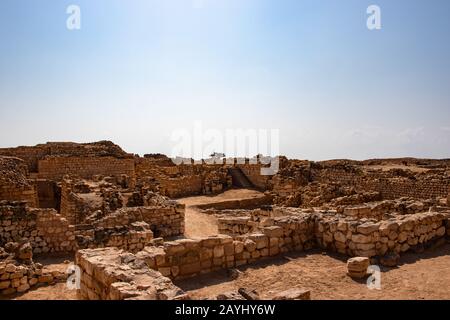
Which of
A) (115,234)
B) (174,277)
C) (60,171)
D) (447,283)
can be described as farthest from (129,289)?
(60,171)

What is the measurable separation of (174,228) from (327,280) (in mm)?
7740

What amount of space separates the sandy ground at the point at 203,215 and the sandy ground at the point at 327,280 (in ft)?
22.1

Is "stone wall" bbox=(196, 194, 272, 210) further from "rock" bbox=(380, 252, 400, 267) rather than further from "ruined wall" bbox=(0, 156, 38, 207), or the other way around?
"rock" bbox=(380, 252, 400, 267)

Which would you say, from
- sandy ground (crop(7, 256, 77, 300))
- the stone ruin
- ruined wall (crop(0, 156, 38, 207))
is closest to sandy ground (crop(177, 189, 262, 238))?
the stone ruin

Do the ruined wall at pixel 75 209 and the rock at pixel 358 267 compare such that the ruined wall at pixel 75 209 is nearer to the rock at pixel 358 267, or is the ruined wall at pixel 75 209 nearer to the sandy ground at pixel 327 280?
the sandy ground at pixel 327 280

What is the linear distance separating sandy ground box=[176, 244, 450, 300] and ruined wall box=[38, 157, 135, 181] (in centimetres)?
1946

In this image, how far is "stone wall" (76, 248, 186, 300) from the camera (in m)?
4.63

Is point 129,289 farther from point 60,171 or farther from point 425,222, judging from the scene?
point 60,171

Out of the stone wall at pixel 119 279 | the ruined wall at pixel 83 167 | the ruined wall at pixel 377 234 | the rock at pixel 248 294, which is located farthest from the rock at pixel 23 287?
the ruined wall at pixel 83 167

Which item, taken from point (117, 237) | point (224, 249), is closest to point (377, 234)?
point (224, 249)

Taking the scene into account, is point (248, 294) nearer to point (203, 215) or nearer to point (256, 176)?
point (203, 215)

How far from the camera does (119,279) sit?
5047mm

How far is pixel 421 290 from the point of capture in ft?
19.2

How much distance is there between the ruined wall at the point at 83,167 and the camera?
23.5 m
